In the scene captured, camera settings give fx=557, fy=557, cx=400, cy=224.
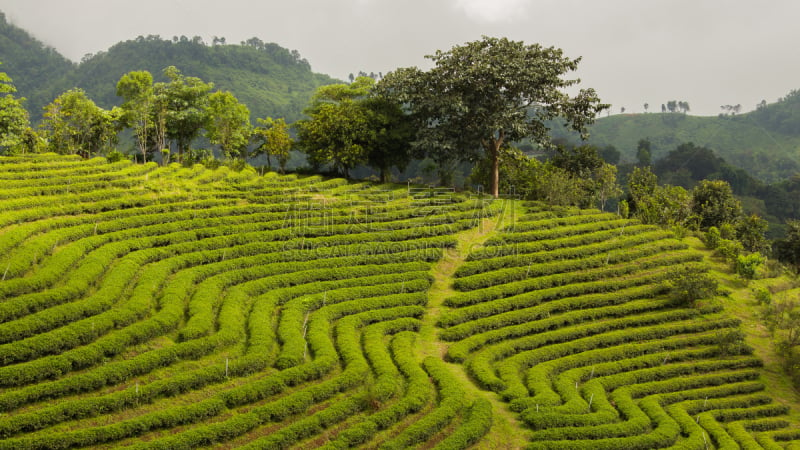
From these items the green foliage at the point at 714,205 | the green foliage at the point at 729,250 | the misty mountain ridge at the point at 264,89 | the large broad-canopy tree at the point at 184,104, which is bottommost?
the green foliage at the point at 729,250

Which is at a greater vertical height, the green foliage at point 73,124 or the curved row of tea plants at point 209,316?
the green foliage at point 73,124

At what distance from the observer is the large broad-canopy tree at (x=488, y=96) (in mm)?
40219

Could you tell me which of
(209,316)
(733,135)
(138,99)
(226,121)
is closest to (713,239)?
(209,316)

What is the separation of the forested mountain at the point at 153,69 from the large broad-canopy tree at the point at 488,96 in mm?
82017

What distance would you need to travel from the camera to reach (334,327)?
24672 millimetres

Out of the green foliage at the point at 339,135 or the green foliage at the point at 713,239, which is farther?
the green foliage at the point at 339,135

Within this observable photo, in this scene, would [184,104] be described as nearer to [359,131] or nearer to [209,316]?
[359,131]

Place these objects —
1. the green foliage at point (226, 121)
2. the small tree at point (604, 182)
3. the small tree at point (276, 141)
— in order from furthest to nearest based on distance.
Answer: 1. the green foliage at point (226, 121)
2. the small tree at point (276, 141)
3. the small tree at point (604, 182)

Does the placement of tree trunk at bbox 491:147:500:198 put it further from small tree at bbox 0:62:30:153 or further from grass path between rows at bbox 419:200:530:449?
small tree at bbox 0:62:30:153

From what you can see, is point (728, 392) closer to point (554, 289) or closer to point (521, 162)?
point (554, 289)

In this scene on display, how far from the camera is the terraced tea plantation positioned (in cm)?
1794

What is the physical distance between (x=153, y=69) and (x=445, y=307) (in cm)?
13384

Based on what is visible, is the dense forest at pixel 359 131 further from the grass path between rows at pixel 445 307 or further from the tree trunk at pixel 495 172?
the grass path between rows at pixel 445 307

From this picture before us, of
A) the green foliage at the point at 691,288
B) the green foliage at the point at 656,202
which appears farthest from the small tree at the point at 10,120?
the green foliage at the point at 656,202
